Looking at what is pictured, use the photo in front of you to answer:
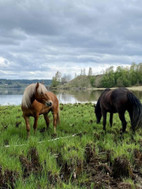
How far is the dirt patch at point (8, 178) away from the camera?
3.14m

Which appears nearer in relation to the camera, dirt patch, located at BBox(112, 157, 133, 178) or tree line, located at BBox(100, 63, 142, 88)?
dirt patch, located at BBox(112, 157, 133, 178)

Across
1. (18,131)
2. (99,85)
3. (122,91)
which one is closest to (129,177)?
(122,91)

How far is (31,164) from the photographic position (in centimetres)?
377

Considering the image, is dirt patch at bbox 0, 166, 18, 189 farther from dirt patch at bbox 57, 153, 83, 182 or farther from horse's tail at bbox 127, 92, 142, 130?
horse's tail at bbox 127, 92, 142, 130

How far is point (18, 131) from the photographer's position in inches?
281

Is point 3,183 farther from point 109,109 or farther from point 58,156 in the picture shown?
point 109,109

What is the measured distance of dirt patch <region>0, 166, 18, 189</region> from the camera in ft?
10.3

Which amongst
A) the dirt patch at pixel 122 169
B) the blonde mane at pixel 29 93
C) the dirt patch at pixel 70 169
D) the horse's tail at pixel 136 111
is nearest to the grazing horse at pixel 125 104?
the horse's tail at pixel 136 111

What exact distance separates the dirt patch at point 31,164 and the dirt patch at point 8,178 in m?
0.28

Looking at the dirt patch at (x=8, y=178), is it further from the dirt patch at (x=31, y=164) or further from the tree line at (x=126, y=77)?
the tree line at (x=126, y=77)

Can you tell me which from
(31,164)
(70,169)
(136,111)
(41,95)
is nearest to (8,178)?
(31,164)

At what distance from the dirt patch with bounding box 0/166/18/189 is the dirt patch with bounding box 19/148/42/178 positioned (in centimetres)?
28

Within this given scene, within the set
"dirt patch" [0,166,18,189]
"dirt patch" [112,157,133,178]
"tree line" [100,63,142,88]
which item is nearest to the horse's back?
"dirt patch" [112,157,133,178]

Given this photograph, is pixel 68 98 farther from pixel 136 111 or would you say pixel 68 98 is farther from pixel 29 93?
pixel 29 93
